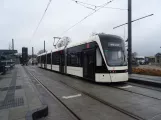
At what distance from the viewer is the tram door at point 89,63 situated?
11.6 metres

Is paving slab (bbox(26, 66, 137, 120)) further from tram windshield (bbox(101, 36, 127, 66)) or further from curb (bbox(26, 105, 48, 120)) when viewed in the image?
tram windshield (bbox(101, 36, 127, 66))

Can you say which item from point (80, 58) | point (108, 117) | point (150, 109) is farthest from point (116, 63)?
point (108, 117)

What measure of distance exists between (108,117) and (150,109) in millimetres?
1692

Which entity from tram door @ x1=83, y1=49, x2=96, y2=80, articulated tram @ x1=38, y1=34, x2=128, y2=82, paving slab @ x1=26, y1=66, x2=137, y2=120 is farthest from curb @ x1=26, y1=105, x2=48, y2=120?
tram door @ x1=83, y1=49, x2=96, y2=80

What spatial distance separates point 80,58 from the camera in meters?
13.9

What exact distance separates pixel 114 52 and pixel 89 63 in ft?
6.71

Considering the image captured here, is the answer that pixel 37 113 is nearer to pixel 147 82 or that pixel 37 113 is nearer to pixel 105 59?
pixel 105 59

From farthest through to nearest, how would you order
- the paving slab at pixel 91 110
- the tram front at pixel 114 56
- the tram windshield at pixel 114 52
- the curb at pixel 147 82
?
the tram windshield at pixel 114 52 < the tram front at pixel 114 56 < the curb at pixel 147 82 < the paving slab at pixel 91 110

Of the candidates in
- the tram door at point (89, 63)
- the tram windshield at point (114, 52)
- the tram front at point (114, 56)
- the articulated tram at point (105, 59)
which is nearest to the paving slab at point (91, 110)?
the articulated tram at point (105, 59)

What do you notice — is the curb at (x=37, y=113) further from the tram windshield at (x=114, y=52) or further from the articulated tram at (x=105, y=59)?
the tram windshield at (x=114, y=52)

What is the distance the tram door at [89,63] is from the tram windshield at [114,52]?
97cm

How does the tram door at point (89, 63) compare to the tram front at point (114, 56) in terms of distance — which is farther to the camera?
the tram door at point (89, 63)

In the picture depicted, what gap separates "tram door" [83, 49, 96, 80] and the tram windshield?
966mm

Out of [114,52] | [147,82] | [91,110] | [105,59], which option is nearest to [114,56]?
[114,52]
